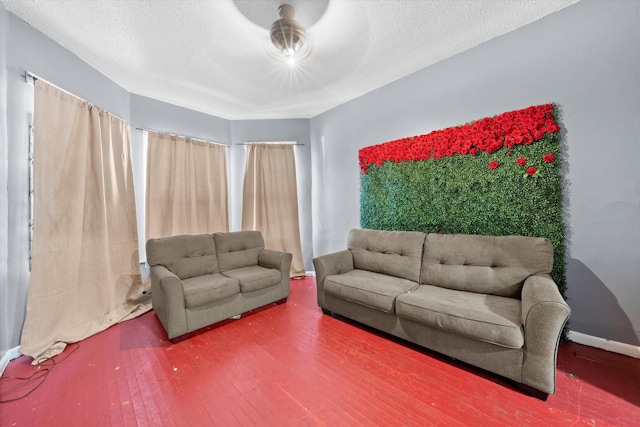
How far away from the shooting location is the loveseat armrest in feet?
4.74

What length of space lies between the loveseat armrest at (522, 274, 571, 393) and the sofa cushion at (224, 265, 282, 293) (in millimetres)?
2260

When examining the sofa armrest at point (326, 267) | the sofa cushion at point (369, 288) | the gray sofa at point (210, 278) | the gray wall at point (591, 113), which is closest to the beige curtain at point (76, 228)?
the gray sofa at point (210, 278)

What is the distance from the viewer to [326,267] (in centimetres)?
271

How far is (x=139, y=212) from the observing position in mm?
3295

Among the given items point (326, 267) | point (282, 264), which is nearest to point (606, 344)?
point (326, 267)

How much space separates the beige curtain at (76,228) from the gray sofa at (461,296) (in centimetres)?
Result: 225

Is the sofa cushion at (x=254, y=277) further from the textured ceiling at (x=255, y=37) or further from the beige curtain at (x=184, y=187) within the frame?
the textured ceiling at (x=255, y=37)

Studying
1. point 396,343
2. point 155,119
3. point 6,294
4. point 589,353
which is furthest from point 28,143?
point 589,353

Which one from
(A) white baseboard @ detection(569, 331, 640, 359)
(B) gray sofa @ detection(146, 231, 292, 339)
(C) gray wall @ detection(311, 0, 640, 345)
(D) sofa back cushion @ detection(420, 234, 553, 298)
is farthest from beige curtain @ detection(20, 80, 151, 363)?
(A) white baseboard @ detection(569, 331, 640, 359)

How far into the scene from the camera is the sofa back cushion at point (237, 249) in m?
3.05

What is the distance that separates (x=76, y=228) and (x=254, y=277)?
1.75 meters

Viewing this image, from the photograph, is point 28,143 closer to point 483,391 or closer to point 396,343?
point 396,343

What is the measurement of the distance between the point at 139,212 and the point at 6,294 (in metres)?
1.51

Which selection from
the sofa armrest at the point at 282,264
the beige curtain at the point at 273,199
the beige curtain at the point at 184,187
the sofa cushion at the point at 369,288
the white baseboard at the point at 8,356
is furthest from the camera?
the beige curtain at the point at 273,199
